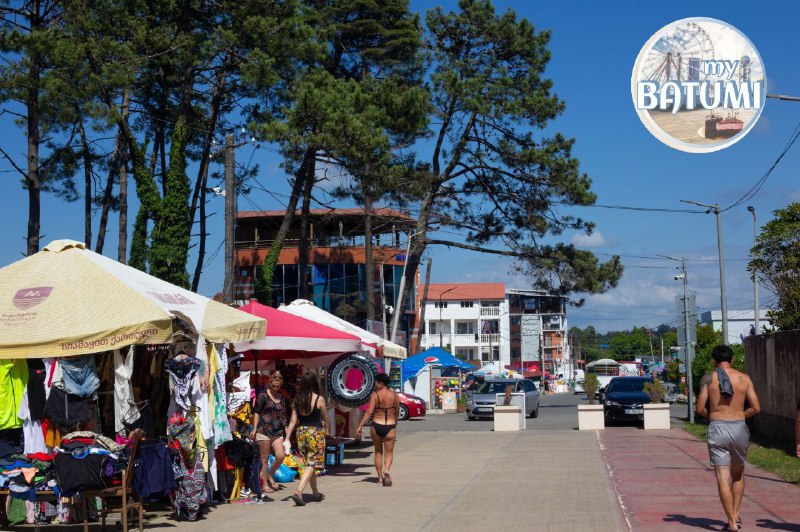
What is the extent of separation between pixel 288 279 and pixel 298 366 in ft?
126

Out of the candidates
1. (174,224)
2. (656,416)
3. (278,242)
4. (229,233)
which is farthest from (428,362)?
(229,233)

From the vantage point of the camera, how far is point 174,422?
11.4 m

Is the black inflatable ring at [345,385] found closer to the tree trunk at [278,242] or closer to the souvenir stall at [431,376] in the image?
the tree trunk at [278,242]

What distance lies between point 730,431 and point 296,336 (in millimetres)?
8384

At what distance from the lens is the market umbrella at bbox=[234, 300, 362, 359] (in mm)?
15984

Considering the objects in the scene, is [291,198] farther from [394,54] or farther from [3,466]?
[3,466]

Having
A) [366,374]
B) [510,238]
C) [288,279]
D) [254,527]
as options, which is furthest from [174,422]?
[288,279]

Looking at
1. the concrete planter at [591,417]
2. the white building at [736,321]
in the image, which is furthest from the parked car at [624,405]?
the white building at [736,321]

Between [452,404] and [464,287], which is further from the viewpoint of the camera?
[464,287]

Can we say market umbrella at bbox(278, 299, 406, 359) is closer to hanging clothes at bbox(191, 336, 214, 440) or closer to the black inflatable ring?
the black inflatable ring

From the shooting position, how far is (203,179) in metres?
33.9

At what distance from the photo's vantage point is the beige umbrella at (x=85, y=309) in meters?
10.6

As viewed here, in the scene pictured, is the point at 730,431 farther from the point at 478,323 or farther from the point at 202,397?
the point at 478,323

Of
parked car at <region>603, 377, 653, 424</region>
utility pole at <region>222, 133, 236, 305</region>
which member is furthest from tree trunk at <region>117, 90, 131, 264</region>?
parked car at <region>603, 377, 653, 424</region>
